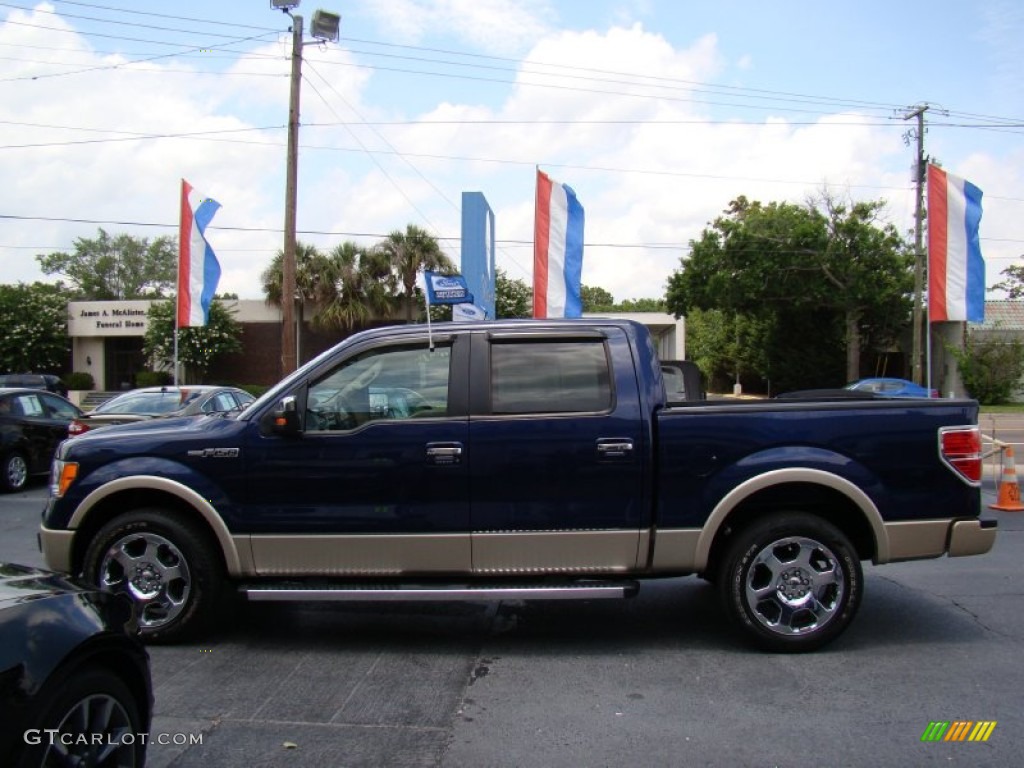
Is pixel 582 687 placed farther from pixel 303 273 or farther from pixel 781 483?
pixel 303 273

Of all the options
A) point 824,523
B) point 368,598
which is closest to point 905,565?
point 824,523

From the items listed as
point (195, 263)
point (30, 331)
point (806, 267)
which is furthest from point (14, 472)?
point (806, 267)

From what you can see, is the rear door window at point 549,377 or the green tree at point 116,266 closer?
the rear door window at point 549,377

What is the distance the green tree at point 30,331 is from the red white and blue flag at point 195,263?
21.5 m

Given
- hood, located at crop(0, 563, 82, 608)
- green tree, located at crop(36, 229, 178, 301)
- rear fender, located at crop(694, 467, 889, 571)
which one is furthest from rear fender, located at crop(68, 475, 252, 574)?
green tree, located at crop(36, 229, 178, 301)

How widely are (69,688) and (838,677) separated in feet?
12.8

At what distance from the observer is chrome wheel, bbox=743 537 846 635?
4895 millimetres

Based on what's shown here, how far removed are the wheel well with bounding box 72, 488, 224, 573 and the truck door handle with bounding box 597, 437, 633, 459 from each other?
2.49 meters

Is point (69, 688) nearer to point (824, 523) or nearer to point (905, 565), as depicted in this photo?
point (824, 523)

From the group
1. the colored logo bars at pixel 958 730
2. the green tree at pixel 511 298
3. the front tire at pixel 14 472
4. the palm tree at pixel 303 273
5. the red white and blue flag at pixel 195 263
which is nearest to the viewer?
the colored logo bars at pixel 958 730

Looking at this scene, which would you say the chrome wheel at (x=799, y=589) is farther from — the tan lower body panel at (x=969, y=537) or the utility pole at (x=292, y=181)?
the utility pole at (x=292, y=181)

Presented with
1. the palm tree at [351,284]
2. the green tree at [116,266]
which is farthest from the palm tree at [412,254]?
the green tree at [116,266]

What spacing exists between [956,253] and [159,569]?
15.3 metres

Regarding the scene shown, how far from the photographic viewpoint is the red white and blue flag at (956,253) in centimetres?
1525
